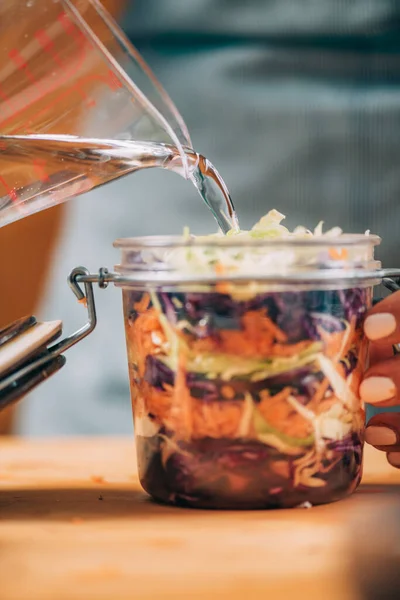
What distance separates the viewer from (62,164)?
2.22ft

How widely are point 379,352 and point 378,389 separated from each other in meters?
0.09

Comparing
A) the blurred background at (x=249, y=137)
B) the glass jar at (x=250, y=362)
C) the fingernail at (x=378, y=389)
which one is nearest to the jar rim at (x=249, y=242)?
the glass jar at (x=250, y=362)

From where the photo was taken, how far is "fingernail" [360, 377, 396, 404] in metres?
0.63

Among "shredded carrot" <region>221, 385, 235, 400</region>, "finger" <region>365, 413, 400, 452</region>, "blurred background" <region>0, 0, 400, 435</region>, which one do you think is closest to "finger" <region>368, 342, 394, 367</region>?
"finger" <region>365, 413, 400, 452</region>

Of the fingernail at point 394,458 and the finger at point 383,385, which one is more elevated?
the finger at point 383,385

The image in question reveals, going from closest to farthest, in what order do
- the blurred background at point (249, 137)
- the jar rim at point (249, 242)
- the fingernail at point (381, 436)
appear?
the jar rim at point (249, 242) → the fingernail at point (381, 436) → the blurred background at point (249, 137)

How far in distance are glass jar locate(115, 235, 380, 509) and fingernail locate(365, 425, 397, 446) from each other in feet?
0.19

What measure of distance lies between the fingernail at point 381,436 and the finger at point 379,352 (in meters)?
0.06

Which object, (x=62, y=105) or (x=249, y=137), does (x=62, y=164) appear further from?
(x=249, y=137)

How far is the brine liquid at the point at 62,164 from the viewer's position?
0.67 meters

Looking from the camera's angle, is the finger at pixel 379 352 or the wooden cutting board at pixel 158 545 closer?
the wooden cutting board at pixel 158 545

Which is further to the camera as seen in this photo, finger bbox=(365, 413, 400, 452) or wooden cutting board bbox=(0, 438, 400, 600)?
finger bbox=(365, 413, 400, 452)

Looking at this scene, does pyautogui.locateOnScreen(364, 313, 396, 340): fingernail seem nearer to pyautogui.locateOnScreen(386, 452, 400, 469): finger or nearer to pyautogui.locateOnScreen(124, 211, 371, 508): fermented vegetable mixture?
pyautogui.locateOnScreen(124, 211, 371, 508): fermented vegetable mixture

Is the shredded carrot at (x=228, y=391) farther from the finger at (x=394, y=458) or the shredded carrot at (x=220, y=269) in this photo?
the finger at (x=394, y=458)
